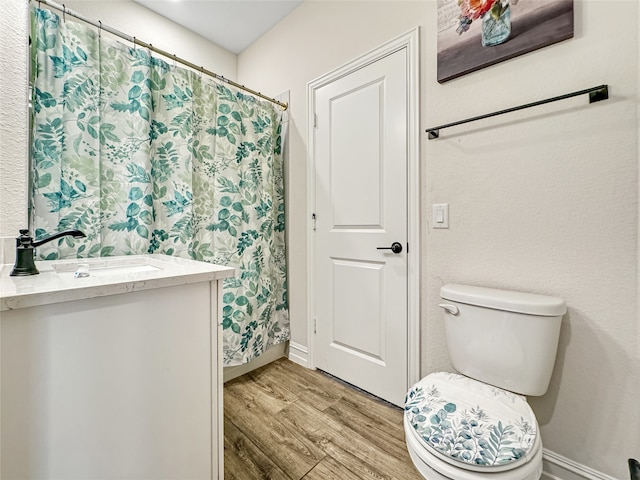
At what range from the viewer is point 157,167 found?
1589mm

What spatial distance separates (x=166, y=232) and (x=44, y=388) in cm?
102

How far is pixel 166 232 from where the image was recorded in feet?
5.31

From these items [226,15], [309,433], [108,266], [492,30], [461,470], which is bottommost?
[309,433]

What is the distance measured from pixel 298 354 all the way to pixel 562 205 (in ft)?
6.00

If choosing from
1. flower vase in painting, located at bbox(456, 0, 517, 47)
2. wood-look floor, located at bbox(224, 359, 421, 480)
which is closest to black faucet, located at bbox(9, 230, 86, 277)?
wood-look floor, located at bbox(224, 359, 421, 480)

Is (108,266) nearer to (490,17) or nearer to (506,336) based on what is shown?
(506,336)

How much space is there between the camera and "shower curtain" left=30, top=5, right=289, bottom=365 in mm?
1266

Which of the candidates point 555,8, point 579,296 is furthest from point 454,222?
point 555,8

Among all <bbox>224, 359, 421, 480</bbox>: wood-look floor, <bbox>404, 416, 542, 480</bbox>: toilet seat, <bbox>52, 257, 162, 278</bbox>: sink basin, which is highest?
<bbox>52, 257, 162, 278</bbox>: sink basin

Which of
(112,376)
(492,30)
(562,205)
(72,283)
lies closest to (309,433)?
(112,376)

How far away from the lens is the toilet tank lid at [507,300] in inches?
40.1

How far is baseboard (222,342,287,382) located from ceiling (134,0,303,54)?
2.55 meters

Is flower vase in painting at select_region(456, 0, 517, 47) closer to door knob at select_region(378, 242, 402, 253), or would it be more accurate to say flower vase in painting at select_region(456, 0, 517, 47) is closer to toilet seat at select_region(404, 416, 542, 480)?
door knob at select_region(378, 242, 402, 253)

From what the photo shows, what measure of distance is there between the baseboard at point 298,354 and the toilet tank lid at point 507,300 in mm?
1224
